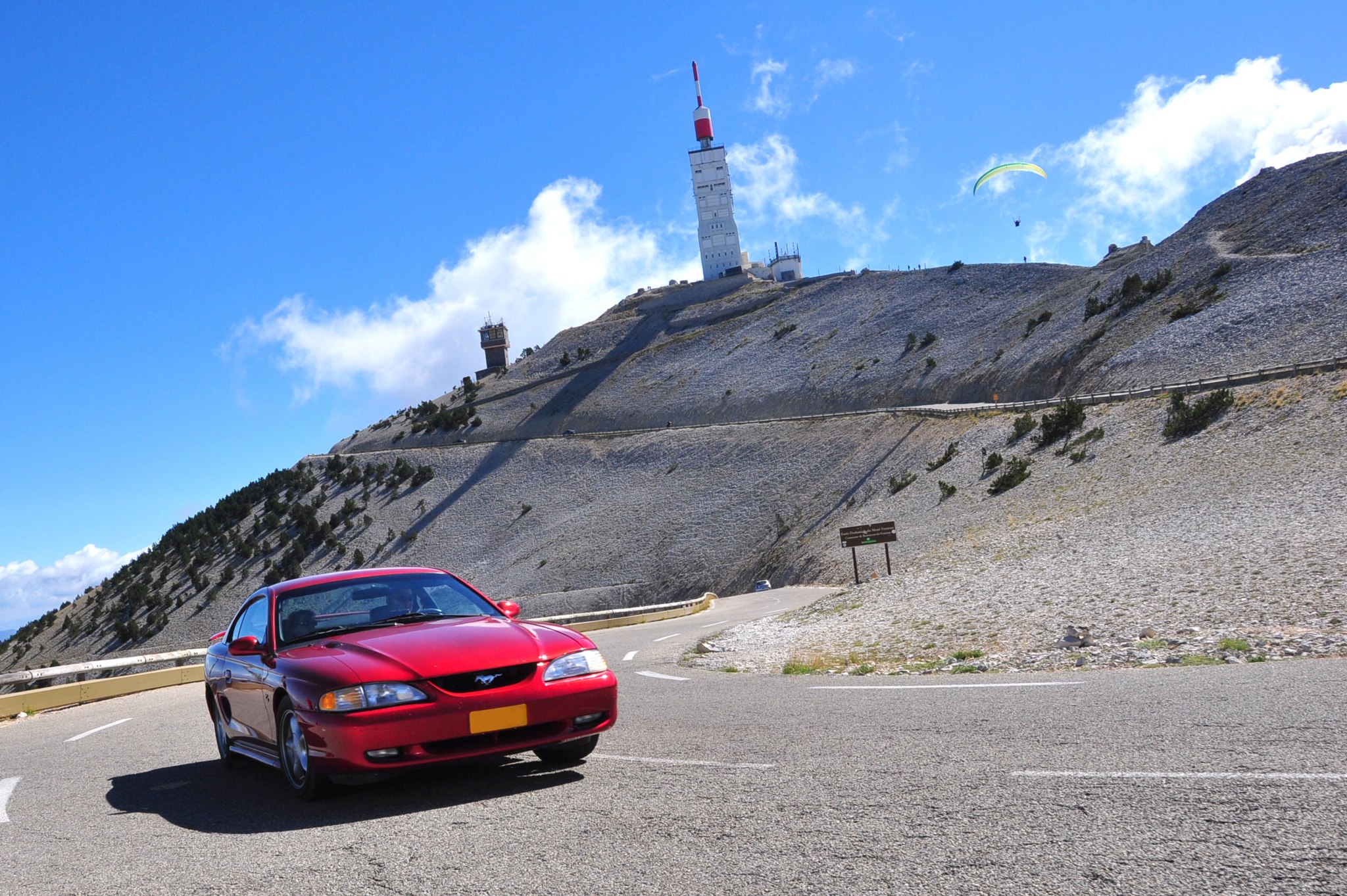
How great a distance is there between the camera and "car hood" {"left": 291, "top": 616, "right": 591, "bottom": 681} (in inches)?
257

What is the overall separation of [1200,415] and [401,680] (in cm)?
3769

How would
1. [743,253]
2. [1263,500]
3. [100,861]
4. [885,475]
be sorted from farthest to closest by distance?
1. [743,253]
2. [885,475]
3. [1263,500]
4. [100,861]

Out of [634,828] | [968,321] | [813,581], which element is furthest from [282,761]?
[968,321]

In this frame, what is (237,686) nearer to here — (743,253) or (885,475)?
(885,475)

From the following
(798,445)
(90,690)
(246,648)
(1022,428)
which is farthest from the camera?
(798,445)

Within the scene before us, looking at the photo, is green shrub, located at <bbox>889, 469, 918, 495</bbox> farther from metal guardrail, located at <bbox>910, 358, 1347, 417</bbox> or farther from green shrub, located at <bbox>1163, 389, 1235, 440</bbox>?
green shrub, located at <bbox>1163, 389, 1235, 440</bbox>

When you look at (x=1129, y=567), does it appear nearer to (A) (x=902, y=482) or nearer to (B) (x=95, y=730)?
(B) (x=95, y=730)

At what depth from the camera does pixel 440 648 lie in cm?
676

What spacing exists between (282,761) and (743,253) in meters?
144

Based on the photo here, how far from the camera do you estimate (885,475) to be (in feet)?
192

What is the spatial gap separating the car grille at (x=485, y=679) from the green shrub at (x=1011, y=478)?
38.6 meters

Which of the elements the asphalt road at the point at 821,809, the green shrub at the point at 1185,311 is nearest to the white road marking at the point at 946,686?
the asphalt road at the point at 821,809

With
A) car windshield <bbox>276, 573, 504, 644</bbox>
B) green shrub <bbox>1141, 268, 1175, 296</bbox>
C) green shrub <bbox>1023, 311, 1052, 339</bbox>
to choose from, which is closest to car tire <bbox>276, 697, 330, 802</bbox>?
car windshield <bbox>276, 573, 504, 644</bbox>

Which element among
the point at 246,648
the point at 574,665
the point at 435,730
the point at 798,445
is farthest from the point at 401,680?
the point at 798,445
